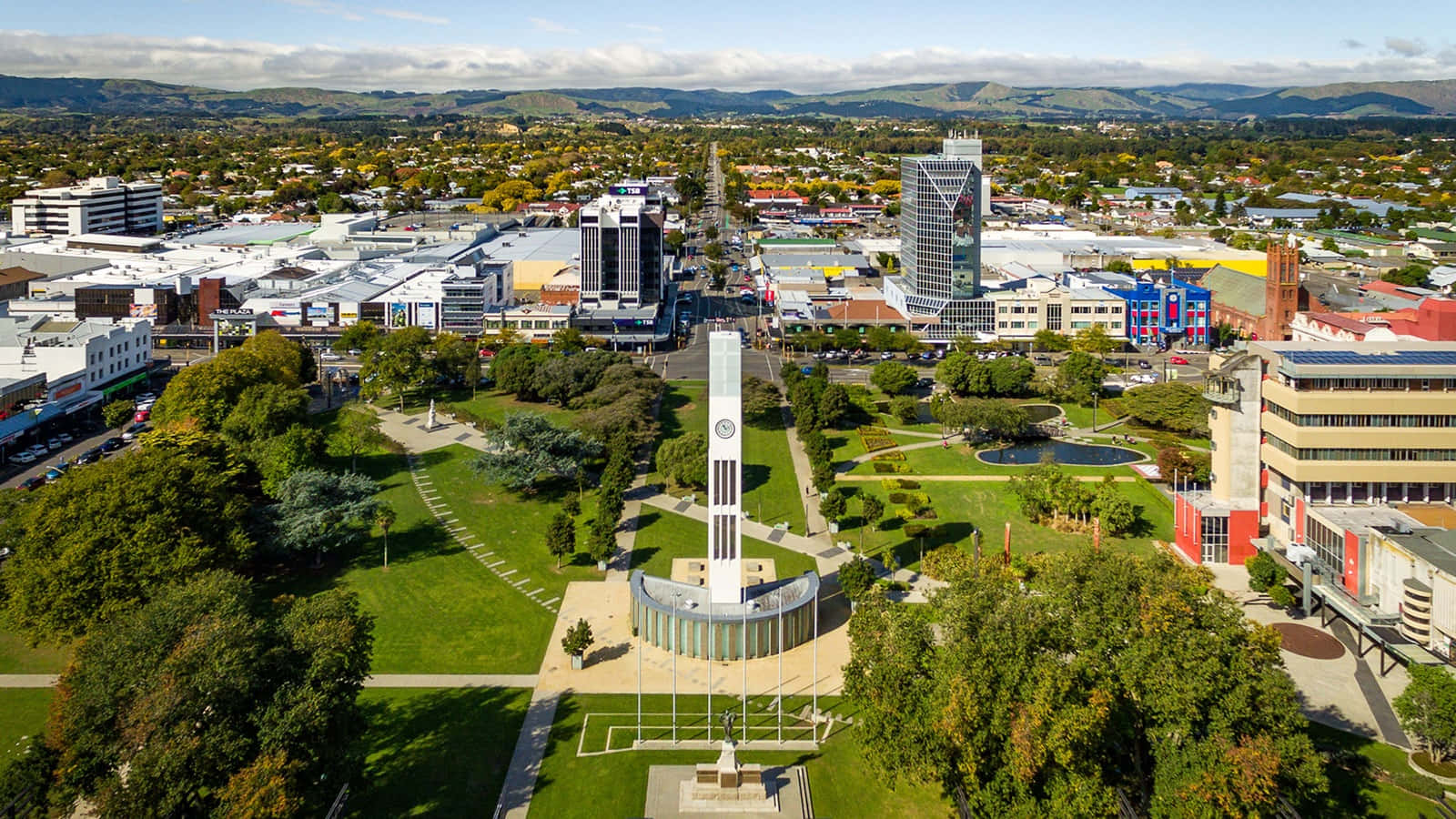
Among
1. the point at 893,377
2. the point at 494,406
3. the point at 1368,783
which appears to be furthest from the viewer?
the point at 893,377

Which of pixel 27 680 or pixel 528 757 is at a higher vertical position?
pixel 27 680

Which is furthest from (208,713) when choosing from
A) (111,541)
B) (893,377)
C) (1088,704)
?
(893,377)

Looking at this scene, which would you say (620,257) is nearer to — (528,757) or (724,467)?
(724,467)

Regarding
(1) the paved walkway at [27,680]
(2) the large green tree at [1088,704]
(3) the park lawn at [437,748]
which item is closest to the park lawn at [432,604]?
(3) the park lawn at [437,748]

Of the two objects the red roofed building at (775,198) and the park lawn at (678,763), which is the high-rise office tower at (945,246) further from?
the red roofed building at (775,198)

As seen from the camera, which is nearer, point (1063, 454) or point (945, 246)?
point (1063, 454)

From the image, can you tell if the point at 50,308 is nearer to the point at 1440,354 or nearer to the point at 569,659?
the point at 569,659

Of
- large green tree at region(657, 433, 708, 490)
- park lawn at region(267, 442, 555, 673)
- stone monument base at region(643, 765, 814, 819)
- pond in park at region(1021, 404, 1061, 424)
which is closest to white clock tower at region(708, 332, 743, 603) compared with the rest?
park lawn at region(267, 442, 555, 673)

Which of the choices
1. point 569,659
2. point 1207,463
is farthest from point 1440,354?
point 569,659
